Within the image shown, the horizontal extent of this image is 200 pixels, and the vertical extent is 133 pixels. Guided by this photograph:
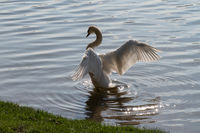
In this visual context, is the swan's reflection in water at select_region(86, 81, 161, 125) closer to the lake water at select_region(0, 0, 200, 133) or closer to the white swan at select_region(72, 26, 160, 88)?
the lake water at select_region(0, 0, 200, 133)

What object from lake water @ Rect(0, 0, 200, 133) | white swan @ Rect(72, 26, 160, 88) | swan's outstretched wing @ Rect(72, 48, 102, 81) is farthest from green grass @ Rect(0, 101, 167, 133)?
white swan @ Rect(72, 26, 160, 88)

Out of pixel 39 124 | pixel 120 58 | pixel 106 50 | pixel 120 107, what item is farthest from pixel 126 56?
pixel 39 124

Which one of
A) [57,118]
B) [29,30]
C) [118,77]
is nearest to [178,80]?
[118,77]

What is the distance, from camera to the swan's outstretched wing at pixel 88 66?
10023 mm

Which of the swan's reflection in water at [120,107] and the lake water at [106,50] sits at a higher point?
the lake water at [106,50]

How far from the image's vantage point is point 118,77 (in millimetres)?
12711

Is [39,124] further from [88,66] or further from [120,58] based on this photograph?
[120,58]

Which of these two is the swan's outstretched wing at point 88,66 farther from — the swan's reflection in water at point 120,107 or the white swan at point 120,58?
the swan's reflection in water at point 120,107

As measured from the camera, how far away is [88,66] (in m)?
10.1

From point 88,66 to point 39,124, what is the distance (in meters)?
2.66

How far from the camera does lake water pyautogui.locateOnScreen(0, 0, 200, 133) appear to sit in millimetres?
10125

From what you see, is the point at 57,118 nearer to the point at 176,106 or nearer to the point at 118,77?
the point at 176,106

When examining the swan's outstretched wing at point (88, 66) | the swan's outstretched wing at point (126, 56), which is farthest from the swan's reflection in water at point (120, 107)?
the swan's outstretched wing at point (88, 66)

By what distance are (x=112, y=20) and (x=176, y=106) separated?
878 centimetres
